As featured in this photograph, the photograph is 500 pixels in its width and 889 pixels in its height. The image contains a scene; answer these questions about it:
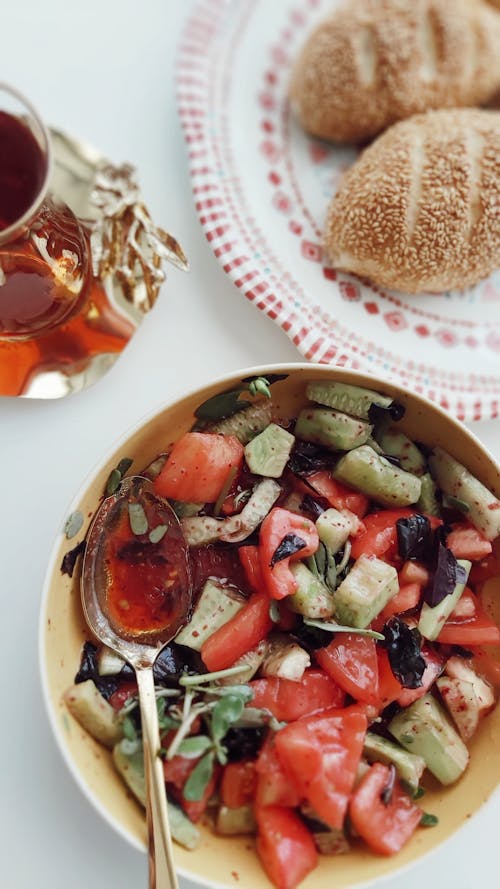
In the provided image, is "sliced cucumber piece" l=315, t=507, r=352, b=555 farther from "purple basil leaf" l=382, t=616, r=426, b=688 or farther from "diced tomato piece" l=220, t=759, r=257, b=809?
"diced tomato piece" l=220, t=759, r=257, b=809

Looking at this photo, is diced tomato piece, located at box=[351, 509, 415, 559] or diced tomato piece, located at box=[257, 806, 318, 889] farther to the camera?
diced tomato piece, located at box=[351, 509, 415, 559]

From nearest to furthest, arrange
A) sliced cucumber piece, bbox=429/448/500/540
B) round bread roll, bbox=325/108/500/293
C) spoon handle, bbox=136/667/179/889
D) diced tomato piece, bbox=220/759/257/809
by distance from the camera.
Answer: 1. spoon handle, bbox=136/667/179/889
2. diced tomato piece, bbox=220/759/257/809
3. sliced cucumber piece, bbox=429/448/500/540
4. round bread roll, bbox=325/108/500/293

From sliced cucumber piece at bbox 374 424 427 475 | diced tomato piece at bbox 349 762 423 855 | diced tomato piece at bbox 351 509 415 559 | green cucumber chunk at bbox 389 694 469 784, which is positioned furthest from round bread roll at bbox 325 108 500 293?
diced tomato piece at bbox 349 762 423 855

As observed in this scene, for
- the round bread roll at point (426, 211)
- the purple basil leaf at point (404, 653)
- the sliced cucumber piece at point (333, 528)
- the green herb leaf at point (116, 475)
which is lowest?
the purple basil leaf at point (404, 653)

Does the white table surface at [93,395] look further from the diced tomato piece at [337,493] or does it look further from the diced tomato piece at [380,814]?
the diced tomato piece at [337,493]

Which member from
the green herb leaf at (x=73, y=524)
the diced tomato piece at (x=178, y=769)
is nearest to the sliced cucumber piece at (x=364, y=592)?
the diced tomato piece at (x=178, y=769)

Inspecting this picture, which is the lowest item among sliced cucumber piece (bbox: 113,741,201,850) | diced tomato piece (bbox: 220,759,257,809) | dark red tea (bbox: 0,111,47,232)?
sliced cucumber piece (bbox: 113,741,201,850)

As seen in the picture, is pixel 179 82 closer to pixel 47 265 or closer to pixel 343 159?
pixel 343 159

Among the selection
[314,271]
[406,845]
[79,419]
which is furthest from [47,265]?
[406,845]
